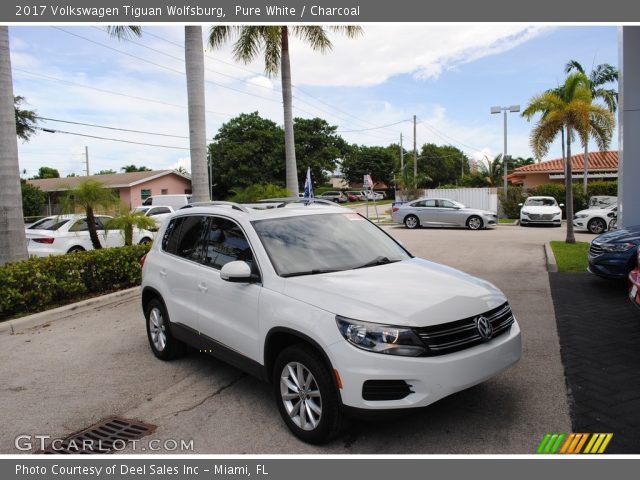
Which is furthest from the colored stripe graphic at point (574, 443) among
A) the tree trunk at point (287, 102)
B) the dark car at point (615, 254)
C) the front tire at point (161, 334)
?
the tree trunk at point (287, 102)

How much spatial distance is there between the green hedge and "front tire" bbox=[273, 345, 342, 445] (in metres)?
5.78

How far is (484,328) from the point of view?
3693 millimetres

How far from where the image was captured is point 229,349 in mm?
4445

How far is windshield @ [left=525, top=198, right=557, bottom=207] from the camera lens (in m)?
24.6

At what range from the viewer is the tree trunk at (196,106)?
429 inches

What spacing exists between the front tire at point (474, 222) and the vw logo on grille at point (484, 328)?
19.5 m

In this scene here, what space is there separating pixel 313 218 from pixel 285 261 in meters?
0.76

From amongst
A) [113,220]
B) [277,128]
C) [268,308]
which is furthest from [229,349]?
[277,128]

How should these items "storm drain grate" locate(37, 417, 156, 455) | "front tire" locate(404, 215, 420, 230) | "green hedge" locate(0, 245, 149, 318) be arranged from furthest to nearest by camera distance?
1. "front tire" locate(404, 215, 420, 230)
2. "green hedge" locate(0, 245, 149, 318)
3. "storm drain grate" locate(37, 417, 156, 455)

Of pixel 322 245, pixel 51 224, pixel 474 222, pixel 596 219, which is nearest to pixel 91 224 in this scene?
pixel 51 224

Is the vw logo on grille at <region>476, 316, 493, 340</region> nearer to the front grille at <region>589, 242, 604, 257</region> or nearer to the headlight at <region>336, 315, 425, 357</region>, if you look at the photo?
the headlight at <region>336, 315, 425, 357</region>

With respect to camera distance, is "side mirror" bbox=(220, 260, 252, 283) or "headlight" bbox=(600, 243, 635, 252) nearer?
"side mirror" bbox=(220, 260, 252, 283)

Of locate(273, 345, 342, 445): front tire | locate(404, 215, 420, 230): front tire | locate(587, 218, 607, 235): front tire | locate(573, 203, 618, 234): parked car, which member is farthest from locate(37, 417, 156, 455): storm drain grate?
locate(404, 215, 420, 230): front tire

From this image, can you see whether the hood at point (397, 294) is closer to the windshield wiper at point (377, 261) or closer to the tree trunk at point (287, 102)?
the windshield wiper at point (377, 261)
